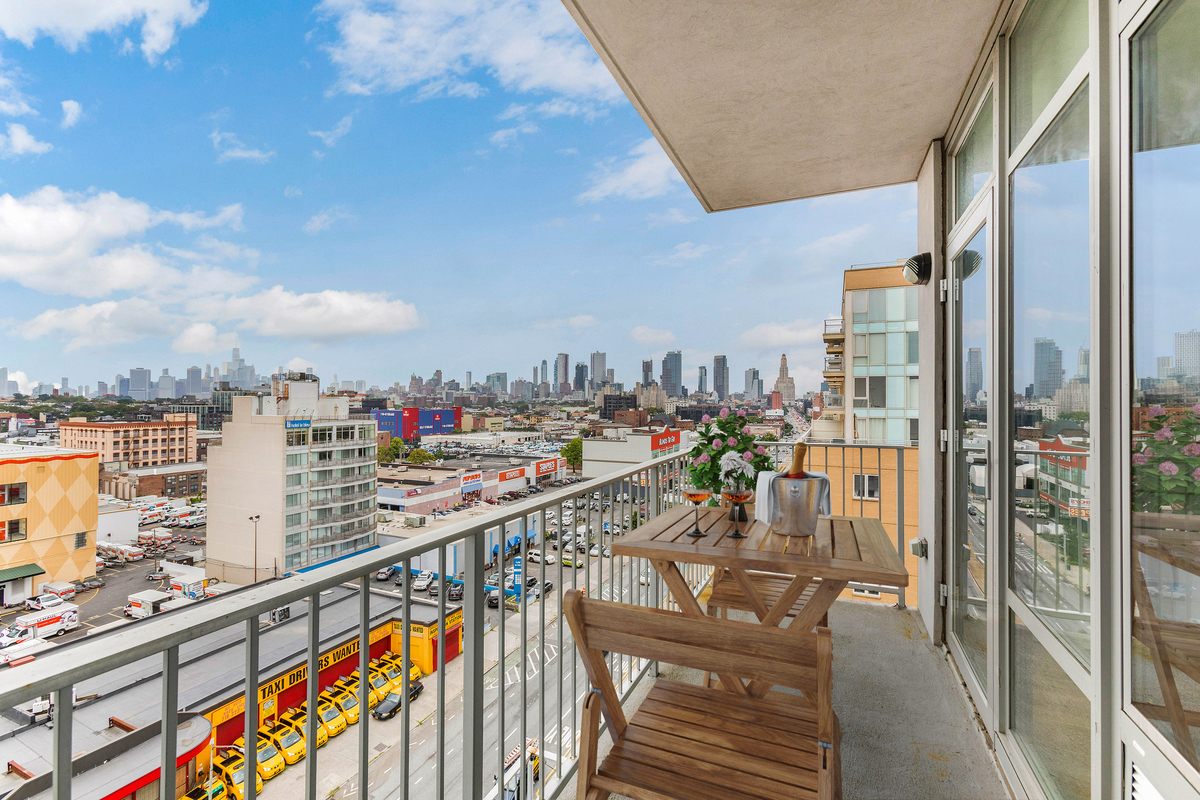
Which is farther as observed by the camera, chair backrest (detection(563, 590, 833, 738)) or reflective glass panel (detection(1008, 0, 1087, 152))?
reflective glass panel (detection(1008, 0, 1087, 152))

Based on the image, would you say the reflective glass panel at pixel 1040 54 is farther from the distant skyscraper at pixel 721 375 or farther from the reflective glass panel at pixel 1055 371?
the distant skyscraper at pixel 721 375

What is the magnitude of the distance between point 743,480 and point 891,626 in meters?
1.86

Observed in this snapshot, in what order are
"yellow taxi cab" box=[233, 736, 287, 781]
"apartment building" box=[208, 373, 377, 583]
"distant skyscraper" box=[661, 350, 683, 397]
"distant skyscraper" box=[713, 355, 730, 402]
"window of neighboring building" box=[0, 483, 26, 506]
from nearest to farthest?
"yellow taxi cab" box=[233, 736, 287, 781], "window of neighboring building" box=[0, 483, 26, 506], "apartment building" box=[208, 373, 377, 583], "distant skyscraper" box=[713, 355, 730, 402], "distant skyscraper" box=[661, 350, 683, 397]

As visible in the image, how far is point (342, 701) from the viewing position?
1.10m

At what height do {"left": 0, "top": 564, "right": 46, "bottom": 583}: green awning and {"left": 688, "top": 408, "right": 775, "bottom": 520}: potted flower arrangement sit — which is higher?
{"left": 688, "top": 408, "right": 775, "bottom": 520}: potted flower arrangement

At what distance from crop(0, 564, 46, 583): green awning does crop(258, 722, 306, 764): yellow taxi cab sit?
5555 millimetres

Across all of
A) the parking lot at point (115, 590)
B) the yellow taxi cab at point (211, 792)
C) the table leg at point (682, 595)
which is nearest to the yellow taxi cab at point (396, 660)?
the yellow taxi cab at point (211, 792)

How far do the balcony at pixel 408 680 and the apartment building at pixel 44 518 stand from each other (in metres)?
5.04

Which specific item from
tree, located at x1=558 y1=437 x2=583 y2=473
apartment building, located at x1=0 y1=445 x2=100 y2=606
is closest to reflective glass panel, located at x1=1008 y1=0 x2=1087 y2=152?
tree, located at x1=558 y1=437 x2=583 y2=473

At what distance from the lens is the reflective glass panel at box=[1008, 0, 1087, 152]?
1.45 metres

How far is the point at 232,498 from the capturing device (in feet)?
17.3

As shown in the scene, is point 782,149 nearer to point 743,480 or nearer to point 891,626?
point 743,480

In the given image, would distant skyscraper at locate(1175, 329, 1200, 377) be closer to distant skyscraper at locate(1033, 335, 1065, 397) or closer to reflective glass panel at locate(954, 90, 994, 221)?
distant skyscraper at locate(1033, 335, 1065, 397)

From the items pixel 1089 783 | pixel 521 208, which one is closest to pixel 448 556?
pixel 1089 783
